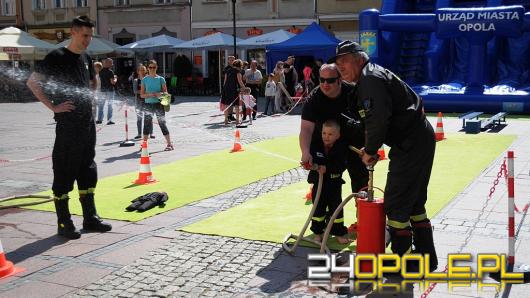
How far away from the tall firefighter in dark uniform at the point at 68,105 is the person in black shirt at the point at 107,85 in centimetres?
1136

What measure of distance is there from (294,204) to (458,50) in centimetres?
1490

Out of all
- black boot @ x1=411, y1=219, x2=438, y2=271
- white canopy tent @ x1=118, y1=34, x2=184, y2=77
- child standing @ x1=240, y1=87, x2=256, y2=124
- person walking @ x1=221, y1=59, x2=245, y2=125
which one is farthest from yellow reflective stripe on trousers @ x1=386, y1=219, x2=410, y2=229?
white canopy tent @ x1=118, y1=34, x2=184, y2=77

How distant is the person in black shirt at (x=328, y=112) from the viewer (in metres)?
5.60

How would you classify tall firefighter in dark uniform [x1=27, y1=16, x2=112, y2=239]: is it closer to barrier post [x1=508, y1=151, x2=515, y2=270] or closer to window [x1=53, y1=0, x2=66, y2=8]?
barrier post [x1=508, y1=151, x2=515, y2=270]

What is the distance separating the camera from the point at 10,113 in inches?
898

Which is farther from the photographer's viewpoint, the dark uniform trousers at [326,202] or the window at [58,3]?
the window at [58,3]

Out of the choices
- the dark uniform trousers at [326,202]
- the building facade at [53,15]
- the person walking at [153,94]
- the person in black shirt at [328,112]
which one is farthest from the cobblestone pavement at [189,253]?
the building facade at [53,15]

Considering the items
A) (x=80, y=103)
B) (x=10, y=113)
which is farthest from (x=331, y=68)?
(x=10, y=113)

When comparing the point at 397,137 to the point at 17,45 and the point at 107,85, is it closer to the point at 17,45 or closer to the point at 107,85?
the point at 107,85

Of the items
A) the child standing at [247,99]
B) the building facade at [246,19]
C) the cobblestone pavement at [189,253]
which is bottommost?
the cobblestone pavement at [189,253]

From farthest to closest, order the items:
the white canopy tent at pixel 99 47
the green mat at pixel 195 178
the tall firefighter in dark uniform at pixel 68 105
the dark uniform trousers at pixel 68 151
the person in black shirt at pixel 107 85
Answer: the white canopy tent at pixel 99 47 → the person in black shirt at pixel 107 85 → the green mat at pixel 195 178 → the dark uniform trousers at pixel 68 151 → the tall firefighter in dark uniform at pixel 68 105

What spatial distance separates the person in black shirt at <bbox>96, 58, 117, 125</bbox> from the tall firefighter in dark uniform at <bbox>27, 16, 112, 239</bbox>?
37.3ft

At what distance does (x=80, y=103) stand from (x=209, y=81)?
25375 mm

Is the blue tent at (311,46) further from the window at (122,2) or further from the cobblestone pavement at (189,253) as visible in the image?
the window at (122,2)
